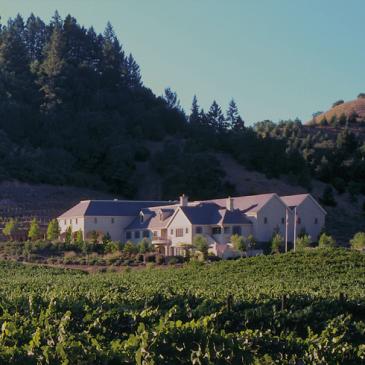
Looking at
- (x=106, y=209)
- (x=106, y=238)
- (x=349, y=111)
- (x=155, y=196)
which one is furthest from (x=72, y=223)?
(x=349, y=111)

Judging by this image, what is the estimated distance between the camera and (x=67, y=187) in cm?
7669

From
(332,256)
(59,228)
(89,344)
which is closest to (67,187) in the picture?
(59,228)

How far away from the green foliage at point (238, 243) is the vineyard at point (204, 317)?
7752 millimetres

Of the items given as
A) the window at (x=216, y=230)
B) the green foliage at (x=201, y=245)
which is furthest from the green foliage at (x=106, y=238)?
the window at (x=216, y=230)

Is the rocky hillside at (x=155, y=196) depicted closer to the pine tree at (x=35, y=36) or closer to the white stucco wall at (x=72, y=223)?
the white stucco wall at (x=72, y=223)

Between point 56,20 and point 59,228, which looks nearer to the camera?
point 59,228

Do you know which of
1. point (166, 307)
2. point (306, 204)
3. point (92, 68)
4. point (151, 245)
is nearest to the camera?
point (166, 307)

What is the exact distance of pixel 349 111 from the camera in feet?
398

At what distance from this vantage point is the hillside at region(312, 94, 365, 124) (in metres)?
114

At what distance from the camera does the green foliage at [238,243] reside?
50.3m

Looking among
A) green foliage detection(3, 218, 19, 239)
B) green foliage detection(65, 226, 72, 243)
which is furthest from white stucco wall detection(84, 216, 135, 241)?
green foliage detection(3, 218, 19, 239)

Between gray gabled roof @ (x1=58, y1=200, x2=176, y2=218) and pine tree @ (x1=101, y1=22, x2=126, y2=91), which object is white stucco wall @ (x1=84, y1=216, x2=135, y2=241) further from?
pine tree @ (x1=101, y1=22, x2=126, y2=91)

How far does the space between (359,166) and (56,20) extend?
42991 mm

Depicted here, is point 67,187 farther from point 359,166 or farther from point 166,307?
point 166,307
